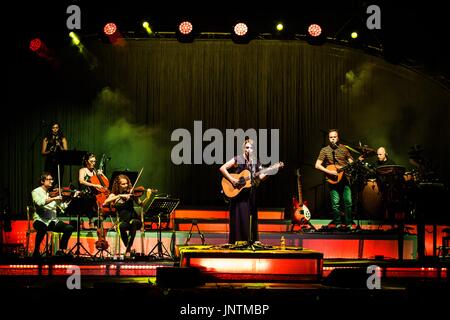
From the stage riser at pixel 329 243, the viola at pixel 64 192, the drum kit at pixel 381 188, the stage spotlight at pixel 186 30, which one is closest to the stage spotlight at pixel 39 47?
the stage spotlight at pixel 186 30

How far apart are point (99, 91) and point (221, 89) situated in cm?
286

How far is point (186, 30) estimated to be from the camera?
43.3 feet

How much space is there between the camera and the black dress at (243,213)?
9844 mm

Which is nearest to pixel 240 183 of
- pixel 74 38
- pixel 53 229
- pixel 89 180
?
pixel 89 180

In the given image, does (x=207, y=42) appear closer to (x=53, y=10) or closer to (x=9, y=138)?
(x=53, y=10)

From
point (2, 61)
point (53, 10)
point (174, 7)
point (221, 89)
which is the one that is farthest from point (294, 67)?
point (2, 61)

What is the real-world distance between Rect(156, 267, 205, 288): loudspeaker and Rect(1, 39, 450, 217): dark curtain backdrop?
23.6 ft

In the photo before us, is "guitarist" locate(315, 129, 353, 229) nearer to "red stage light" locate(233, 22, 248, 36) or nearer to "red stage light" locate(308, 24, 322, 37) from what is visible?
"red stage light" locate(308, 24, 322, 37)

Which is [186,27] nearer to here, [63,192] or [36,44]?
[36,44]

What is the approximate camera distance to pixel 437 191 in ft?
33.6

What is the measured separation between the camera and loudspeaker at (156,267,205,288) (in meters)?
7.97

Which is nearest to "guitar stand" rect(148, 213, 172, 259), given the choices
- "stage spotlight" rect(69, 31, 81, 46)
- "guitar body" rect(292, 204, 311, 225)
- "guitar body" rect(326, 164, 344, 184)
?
"guitar body" rect(292, 204, 311, 225)

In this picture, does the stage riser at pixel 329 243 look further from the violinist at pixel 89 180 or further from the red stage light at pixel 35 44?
the red stage light at pixel 35 44

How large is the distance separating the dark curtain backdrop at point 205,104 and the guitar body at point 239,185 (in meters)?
5.53
